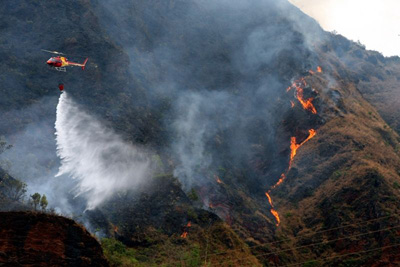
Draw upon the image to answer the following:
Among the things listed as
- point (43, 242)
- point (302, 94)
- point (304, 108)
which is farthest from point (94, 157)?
point (302, 94)

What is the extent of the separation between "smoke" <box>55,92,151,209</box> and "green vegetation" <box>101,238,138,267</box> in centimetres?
632

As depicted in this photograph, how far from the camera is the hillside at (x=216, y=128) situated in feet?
115

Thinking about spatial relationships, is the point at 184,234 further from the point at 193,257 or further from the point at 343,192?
the point at 343,192

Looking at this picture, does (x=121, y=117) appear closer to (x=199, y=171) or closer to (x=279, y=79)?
(x=199, y=171)

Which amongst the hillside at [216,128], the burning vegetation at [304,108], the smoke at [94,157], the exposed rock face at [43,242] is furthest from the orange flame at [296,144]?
the exposed rock face at [43,242]

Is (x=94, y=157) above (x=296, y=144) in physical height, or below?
below

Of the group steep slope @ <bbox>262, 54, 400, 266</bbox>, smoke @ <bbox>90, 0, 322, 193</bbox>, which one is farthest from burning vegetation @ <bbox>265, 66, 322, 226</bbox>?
smoke @ <bbox>90, 0, 322, 193</bbox>

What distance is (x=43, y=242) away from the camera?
18.1 metres

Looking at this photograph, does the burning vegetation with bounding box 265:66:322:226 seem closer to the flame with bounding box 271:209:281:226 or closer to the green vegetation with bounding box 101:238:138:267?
the flame with bounding box 271:209:281:226

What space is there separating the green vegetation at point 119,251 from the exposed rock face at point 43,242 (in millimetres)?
6342

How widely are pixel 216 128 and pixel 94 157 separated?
21.9m

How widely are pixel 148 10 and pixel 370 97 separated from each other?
49.3 metres

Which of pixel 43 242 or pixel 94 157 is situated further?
pixel 94 157

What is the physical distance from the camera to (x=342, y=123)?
2080 inches
